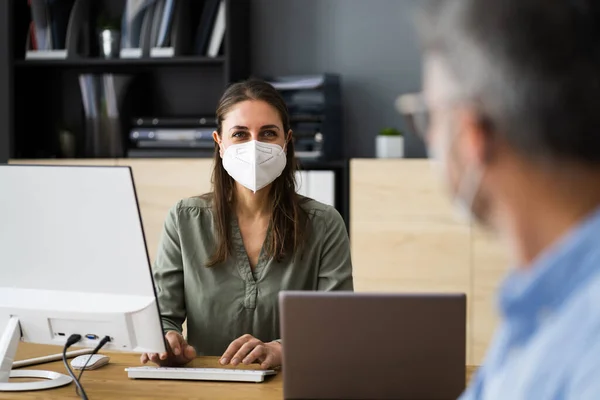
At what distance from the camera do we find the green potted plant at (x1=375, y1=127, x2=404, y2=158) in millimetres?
3707

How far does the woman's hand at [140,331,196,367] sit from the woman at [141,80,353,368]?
0.28 m

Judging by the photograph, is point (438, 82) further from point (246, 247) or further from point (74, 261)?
point (246, 247)

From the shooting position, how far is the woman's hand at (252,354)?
195 cm

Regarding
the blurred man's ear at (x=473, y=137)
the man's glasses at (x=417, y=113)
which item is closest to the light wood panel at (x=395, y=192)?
the man's glasses at (x=417, y=113)

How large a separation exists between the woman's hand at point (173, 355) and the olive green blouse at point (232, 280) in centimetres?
27

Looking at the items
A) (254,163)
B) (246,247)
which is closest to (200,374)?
(246,247)

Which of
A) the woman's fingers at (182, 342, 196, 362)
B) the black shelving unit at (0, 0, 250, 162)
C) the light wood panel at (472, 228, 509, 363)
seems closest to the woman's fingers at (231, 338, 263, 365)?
the woman's fingers at (182, 342, 196, 362)

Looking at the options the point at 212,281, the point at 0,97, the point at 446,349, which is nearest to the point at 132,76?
the point at 0,97

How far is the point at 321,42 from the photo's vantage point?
395 cm

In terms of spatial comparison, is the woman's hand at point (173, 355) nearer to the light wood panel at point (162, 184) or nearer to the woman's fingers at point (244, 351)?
the woman's fingers at point (244, 351)

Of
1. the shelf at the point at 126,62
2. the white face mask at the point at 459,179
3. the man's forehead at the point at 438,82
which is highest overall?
the shelf at the point at 126,62

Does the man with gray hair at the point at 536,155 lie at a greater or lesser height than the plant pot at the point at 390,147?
greater

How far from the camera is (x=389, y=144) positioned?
371 centimetres

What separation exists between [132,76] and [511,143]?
332 centimetres
